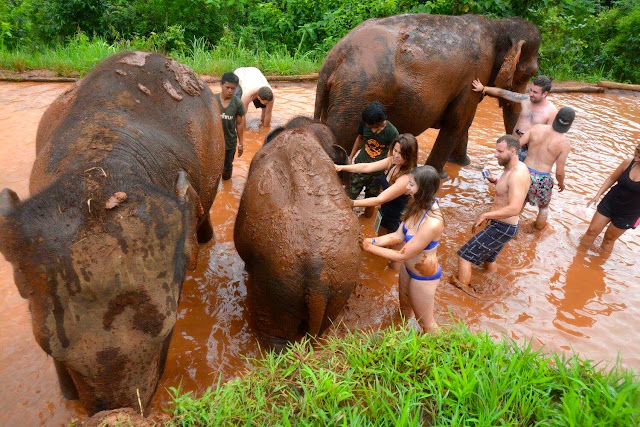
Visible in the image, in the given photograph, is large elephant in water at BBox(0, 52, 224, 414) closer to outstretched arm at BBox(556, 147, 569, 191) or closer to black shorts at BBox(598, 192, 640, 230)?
outstretched arm at BBox(556, 147, 569, 191)

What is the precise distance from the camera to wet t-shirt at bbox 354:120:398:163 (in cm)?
507

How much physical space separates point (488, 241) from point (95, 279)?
3.89 meters

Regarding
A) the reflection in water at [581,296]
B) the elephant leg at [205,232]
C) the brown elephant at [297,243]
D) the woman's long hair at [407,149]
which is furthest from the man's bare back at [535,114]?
the elephant leg at [205,232]

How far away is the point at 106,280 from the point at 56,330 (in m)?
Answer: 0.32

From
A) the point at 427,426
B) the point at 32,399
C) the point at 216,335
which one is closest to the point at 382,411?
the point at 427,426

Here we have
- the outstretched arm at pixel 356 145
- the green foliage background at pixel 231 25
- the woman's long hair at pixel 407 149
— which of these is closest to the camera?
the woman's long hair at pixel 407 149

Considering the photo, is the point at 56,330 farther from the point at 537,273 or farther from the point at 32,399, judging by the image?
the point at 537,273

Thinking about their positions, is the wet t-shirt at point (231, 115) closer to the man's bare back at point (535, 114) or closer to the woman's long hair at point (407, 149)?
the woman's long hair at point (407, 149)

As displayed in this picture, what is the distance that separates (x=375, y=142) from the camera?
5.17m

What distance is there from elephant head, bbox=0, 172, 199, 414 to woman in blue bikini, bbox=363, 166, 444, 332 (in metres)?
1.92

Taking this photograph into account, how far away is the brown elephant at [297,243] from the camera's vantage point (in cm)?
310

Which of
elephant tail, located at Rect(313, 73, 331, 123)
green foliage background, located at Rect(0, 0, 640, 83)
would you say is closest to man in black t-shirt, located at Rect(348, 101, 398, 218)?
elephant tail, located at Rect(313, 73, 331, 123)

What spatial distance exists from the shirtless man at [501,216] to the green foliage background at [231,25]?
797 centimetres

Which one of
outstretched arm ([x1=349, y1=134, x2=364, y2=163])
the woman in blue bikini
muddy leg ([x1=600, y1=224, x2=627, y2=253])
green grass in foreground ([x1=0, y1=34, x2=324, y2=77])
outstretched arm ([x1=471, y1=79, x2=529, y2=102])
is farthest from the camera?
A: green grass in foreground ([x1=0, y1=34, x2=324, y2=77])
